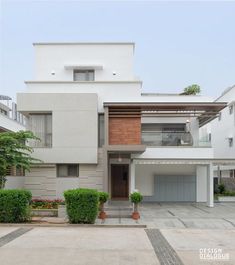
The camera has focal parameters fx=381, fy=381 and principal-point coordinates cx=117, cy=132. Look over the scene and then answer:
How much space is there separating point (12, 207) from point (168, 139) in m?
11.0

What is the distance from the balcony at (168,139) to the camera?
23.1 meters

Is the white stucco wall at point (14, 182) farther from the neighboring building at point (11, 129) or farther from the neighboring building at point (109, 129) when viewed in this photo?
the neighboring building at point (109, 129)

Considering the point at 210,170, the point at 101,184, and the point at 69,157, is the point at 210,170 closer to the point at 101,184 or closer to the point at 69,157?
the point at 101,184

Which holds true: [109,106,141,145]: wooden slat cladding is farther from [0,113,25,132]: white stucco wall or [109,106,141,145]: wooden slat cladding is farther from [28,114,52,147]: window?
[0,113,25,132]: white stucco wall

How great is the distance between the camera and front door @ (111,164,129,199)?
24.0m

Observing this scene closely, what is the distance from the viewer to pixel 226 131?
106ft

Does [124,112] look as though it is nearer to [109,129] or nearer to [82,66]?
[109,129]

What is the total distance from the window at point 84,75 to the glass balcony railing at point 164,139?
5.65 m

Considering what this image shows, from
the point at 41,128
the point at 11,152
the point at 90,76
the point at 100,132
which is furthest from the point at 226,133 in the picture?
the point at 11,152

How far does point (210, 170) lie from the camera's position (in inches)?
911

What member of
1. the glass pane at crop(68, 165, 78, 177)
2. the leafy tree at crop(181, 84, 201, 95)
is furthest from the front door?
the leafy tree at crop(181, 84, 201, 95)

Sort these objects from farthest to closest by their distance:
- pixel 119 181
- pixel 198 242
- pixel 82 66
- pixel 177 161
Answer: pixel 82 66
pixel 119 181
pixel 177 161
pixel 198 242

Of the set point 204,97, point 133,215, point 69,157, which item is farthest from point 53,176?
point 204,97

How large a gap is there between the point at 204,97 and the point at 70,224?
12975 millimetres
